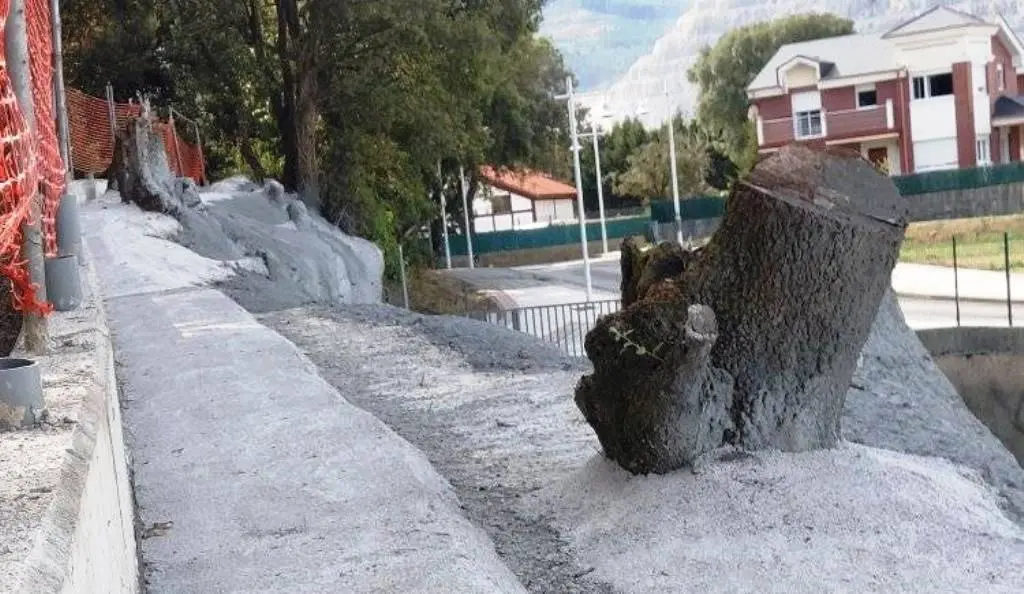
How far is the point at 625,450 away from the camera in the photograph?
609cm

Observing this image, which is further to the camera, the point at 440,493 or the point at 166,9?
the point at 166,9

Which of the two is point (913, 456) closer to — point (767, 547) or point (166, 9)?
point (767, 547)

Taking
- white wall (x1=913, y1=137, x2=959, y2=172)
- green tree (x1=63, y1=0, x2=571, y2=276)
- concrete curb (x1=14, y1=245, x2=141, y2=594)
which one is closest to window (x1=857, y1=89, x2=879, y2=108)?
white wall (x1=913, y1=137, x2=959, y2=172)

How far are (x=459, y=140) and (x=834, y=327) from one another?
91.4 feet

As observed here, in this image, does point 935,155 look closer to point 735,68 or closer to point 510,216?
point 735,68

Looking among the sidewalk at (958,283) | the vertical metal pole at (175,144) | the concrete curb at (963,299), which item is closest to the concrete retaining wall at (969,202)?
the sidewalk at (958,283)

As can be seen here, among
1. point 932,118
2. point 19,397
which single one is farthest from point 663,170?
point 19,397

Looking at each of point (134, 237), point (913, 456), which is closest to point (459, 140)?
point (134, 237)

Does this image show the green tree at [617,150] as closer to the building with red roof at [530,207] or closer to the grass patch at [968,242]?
the building with red roof at [530,207]

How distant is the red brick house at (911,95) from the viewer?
54.7 meters

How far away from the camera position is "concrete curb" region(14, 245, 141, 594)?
272 centimetres

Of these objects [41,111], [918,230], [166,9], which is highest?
[166,9]

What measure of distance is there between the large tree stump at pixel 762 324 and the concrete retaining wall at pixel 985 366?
11.6 meters

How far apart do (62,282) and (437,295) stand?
3380 cm
